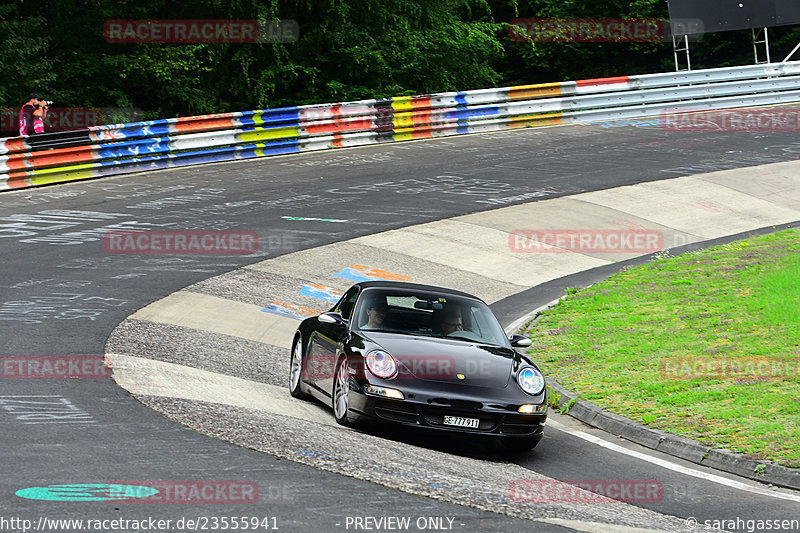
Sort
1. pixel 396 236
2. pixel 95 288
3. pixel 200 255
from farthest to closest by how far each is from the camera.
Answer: pixel 396 236 < pixel 200 255 < pixel 95 288

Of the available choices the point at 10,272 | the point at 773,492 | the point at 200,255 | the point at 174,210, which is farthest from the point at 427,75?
the point at 773,492

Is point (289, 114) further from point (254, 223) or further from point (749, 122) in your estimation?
point (749, 122)

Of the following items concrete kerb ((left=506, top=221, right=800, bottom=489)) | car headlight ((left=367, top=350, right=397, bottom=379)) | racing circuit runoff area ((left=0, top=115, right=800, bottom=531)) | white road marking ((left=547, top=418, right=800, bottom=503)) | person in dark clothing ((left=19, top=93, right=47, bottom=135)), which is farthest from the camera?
person in dark clothing ((left=19, top=93, right=47, bottom=135))

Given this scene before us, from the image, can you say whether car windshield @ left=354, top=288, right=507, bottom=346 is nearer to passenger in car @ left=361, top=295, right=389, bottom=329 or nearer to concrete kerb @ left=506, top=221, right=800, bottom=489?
passenger in car @ left=361, top=295, right=389, bottom=329

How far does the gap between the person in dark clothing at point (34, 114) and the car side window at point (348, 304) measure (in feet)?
50.5

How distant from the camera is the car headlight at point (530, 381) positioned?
9359 mm

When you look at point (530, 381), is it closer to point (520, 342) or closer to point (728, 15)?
point (520, 342)

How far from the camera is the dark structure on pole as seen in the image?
115ft

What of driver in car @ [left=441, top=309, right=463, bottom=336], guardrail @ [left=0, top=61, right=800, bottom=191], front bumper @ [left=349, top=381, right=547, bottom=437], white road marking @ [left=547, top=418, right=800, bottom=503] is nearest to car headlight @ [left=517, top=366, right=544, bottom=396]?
front bumper @ [left=349, top=381, right=547, bottom=437]

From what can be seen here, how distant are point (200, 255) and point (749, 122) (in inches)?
788

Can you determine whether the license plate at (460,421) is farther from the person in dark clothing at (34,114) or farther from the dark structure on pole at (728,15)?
the dark structure on pole at (728,15)

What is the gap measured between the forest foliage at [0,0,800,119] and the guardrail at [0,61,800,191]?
11.0 feet

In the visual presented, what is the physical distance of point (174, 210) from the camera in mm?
20219

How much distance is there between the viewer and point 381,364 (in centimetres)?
921
